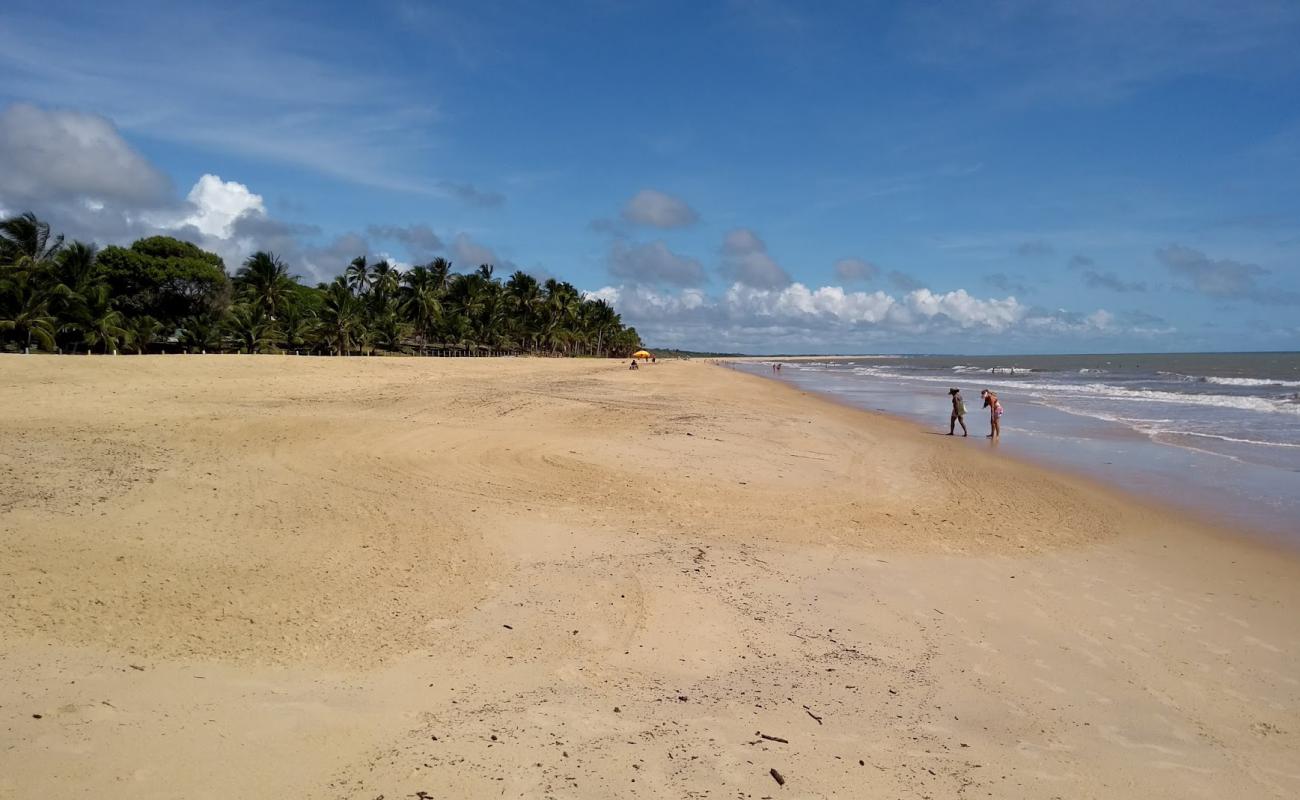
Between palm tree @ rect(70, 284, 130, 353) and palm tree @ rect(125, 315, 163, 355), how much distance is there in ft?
4.50

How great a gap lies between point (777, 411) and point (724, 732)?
21.1 metres

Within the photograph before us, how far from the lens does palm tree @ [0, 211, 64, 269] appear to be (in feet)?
130

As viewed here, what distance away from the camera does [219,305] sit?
53.3 metres

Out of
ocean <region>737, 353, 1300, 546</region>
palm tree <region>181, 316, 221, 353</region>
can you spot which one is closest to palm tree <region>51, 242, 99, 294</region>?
palm tree <region>181, 316, 221, 353</region>

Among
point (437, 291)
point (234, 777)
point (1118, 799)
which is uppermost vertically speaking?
point (437, 291)

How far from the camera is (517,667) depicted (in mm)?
4594

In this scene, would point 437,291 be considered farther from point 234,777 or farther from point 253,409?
point 234,777

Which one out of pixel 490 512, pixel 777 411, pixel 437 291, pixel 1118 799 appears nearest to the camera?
pixel 1118 799

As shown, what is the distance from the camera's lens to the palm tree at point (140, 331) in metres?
43.1

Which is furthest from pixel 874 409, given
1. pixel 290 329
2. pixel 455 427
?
pixel 290 329

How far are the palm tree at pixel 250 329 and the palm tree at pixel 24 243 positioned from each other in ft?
32.4

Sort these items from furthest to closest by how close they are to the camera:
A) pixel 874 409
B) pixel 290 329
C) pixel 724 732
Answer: pixel 290 329 → pixel 874 409 → pixel 724 732

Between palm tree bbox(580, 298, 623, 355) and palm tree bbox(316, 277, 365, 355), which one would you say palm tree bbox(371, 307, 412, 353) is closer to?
palm tree bbox(316, 277, 365, 355)

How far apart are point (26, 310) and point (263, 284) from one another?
1840 cm
